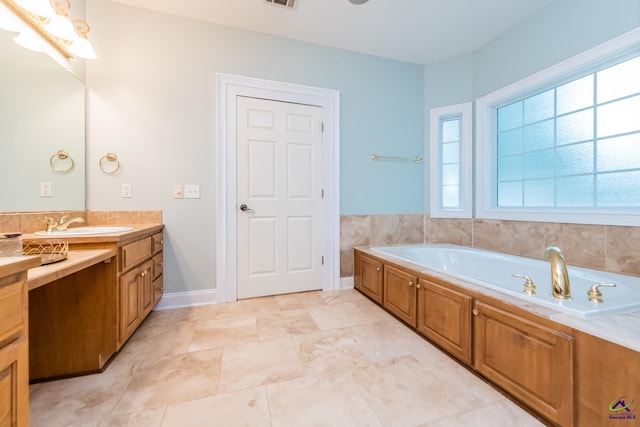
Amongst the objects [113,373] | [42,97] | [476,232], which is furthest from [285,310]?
[42,97]

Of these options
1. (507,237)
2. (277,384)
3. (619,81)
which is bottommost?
(277,384)

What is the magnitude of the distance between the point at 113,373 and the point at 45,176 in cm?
140

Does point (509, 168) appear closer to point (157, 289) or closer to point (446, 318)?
point (446, 318)

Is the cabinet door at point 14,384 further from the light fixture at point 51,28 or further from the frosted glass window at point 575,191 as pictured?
the frosted glass window at point 575,191

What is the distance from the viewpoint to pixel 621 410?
0.83 m

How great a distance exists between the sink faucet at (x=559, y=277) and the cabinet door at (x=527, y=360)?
0.25 meters

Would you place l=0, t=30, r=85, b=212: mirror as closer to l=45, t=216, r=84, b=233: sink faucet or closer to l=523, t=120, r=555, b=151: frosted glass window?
l=45, t=216, r=84, b=233: sink faucet

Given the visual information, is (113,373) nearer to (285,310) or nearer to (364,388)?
(285,310)

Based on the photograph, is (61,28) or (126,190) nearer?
(61,28)

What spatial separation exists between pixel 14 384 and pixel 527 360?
1.79 m

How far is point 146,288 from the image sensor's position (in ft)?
5.95

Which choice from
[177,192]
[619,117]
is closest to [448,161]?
[619,117]

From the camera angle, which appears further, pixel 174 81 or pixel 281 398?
pixel 174 81

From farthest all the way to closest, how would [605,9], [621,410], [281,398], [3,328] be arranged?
[605,9], [281,398], [621,410], [3,328]
